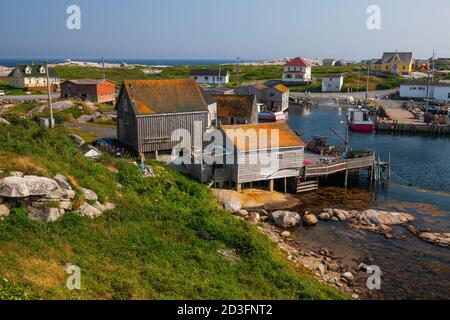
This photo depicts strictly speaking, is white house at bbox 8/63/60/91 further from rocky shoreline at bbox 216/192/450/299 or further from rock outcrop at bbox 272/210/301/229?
rock outcrop at bbox 272/210/301/229

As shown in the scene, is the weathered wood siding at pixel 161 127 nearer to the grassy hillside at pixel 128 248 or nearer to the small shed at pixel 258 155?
the small shed at pixel 258 155

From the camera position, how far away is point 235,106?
56.2 metres

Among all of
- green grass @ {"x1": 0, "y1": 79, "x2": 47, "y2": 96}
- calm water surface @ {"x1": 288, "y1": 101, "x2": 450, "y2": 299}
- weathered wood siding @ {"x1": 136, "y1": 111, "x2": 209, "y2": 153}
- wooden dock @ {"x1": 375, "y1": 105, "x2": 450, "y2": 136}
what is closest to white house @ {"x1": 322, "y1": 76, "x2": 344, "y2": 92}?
wooden dock @ {"x1": 375, "y1": 105, "x2": 450, "y2": 136}

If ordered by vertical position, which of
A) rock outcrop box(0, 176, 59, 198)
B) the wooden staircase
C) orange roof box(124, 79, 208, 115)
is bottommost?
the wooden staircase

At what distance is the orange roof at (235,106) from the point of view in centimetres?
5550

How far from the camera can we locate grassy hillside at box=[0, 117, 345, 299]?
1600 cm

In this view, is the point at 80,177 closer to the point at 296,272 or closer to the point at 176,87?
the point at 296,272

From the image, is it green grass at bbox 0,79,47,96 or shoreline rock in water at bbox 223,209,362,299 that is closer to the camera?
shoreline rock in water at bbox 223,209,362,299

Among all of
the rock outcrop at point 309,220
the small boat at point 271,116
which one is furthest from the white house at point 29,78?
the rock outcrop at point 309,220

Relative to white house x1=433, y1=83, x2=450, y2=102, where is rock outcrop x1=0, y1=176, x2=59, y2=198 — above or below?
below

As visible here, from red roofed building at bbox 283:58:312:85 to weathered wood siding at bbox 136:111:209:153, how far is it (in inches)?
3532

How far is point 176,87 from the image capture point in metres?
39.2

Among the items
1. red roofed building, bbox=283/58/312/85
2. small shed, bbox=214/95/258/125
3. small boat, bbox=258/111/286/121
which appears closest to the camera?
small shed, bbox=214/95/258/125
